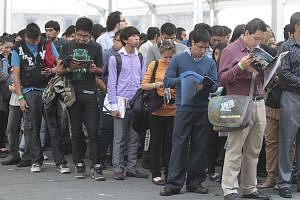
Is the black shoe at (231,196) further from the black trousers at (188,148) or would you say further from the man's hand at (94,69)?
the man's hand at (94,69)

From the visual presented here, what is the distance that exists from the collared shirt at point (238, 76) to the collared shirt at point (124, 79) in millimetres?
1656

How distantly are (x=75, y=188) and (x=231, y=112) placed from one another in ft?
7.14

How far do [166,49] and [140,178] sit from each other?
1.78 m

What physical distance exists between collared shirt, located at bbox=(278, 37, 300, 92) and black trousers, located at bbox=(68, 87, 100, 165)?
2.38 m

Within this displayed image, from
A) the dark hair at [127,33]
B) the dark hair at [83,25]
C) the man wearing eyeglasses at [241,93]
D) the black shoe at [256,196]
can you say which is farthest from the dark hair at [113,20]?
the black shoe at [256,196]

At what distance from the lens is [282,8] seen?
9398 millimetres

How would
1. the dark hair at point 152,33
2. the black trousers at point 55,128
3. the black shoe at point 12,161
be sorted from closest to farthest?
the black trousers at point 55,128 < the black shoe at point 12,161 < the dark hair at point 152,33

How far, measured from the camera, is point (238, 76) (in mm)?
5793

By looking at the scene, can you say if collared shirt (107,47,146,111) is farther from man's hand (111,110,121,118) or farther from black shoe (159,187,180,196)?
black shoe (159,187,180,196)

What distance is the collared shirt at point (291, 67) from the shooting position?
249 inches

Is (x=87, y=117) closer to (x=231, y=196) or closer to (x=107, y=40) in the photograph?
(x=107, y=40)

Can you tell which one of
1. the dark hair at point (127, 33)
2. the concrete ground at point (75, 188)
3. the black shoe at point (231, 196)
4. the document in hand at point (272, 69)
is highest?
the dark hair at point (127, 33)

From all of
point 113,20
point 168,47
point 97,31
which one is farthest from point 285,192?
point 97,31

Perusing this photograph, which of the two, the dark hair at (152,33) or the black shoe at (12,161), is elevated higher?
the dark hair at (152,33)
